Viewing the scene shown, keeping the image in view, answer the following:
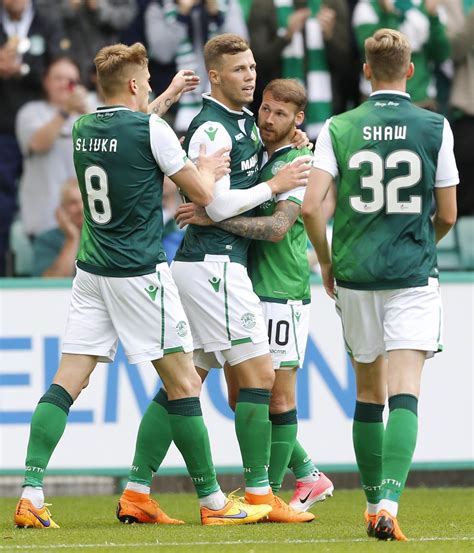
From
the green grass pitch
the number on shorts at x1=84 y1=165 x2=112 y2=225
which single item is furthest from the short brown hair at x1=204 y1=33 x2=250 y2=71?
the green grass pitch

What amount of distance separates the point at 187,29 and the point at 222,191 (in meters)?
5.05

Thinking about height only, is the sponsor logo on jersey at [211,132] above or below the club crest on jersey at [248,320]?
above

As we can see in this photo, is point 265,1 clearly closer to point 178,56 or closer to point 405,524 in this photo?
point 178,56

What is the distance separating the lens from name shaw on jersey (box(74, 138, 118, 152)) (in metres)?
6.42

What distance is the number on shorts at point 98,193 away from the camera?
6457mm

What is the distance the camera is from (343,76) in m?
11.5

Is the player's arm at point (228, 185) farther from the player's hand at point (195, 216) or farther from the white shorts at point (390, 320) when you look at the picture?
the white shorts at point (390, 320)

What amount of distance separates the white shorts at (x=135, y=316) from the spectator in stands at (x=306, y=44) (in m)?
5.06

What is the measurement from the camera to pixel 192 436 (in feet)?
21.2

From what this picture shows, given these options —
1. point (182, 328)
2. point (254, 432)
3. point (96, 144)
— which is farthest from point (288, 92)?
point (254, 432)

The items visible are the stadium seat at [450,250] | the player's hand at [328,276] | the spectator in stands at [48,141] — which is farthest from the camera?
the stadium seat at [450,250]

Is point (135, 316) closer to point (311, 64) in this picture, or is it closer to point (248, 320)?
point (248, 320)

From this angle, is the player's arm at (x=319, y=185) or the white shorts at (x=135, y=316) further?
the white shorts at (x=135, y=316)

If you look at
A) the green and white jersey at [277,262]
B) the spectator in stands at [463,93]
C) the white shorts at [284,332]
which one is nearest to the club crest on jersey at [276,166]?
the green and white jersey at [277,262]
